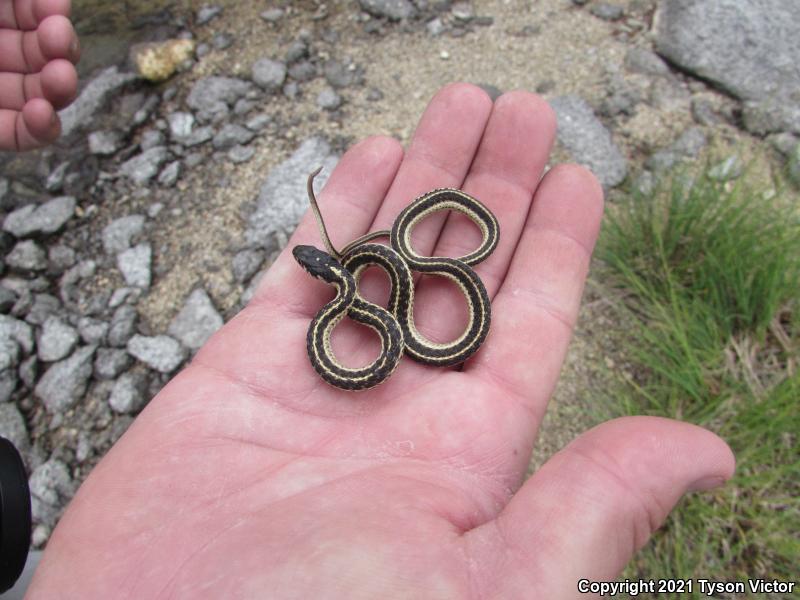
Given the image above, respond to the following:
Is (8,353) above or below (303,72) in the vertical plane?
below

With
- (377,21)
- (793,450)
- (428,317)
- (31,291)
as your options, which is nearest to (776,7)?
(377,21)

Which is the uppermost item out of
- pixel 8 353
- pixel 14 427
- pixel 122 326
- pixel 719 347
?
pixel 719 347

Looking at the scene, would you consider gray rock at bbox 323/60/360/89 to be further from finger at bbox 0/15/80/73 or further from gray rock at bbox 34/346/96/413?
gray rock at bbox 34/346/96/413

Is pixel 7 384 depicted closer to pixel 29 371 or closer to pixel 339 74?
pixel 29 371

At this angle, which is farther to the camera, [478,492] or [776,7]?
[776,7]

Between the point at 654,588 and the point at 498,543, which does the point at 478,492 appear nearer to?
the point at 498,543

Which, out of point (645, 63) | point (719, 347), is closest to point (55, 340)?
point (719, 347)
